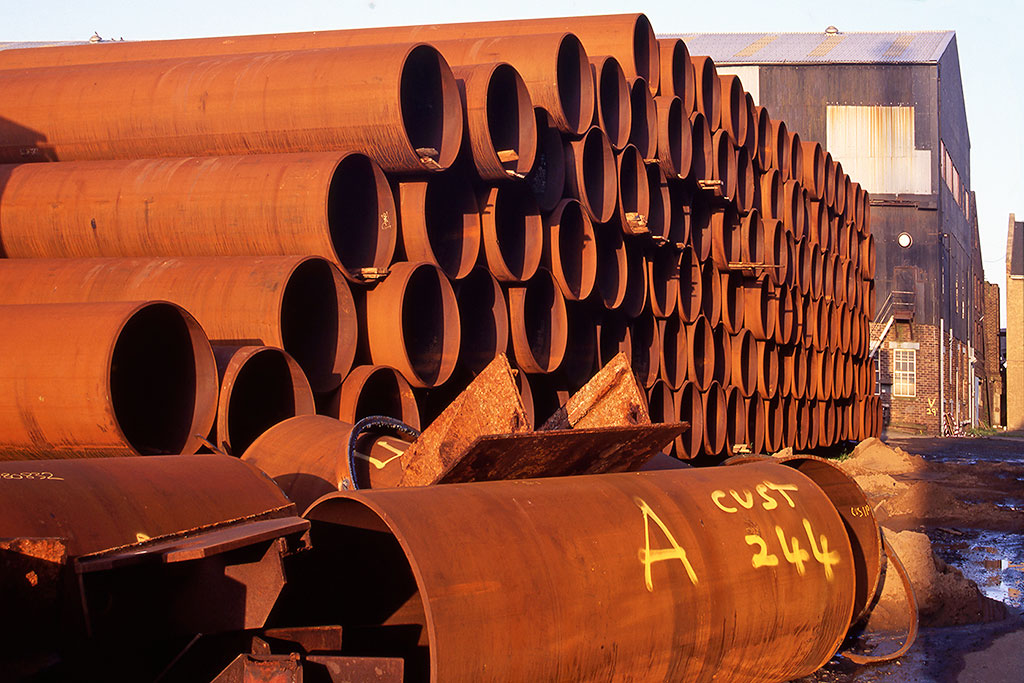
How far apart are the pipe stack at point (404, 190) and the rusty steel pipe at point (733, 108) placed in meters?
0.89

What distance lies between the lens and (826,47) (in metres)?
29.9

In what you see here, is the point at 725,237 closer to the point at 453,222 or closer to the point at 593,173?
the point at 593,173

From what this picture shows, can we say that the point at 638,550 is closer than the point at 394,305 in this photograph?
Yes

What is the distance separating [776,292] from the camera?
469 inches

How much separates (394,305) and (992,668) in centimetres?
327

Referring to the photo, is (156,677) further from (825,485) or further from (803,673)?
(825,485)

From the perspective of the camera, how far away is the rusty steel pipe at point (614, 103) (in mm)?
8138

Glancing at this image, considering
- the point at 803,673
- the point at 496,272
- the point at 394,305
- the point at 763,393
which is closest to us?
the point at 803,673

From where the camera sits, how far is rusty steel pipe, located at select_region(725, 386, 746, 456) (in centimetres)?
1074

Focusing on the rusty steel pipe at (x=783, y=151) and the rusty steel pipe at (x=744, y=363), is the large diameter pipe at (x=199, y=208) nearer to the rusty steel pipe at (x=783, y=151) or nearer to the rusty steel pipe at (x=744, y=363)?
the rusty steel pipe at (x=744, y=363)

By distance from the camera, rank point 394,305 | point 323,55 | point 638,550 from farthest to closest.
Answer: point 323,55
point 394,305
point 638,550

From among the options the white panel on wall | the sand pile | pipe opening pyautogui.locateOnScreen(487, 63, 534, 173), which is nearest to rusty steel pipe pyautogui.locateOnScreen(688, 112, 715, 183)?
pipe opening pyautogui.locateOnScreen(487, 63, 534, 173)

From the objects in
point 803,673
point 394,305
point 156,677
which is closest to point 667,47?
point 394,305

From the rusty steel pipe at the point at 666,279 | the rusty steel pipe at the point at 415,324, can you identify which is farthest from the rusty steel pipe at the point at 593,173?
the rusty steel pipe at the point at 415,324
